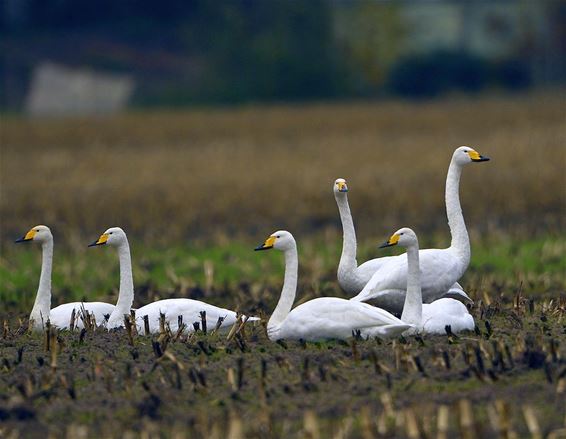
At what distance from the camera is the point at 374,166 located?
24.7 metres

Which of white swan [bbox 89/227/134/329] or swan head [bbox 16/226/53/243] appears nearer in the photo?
white swan [bbox 89/227/134/329]

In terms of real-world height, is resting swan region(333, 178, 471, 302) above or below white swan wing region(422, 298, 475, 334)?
above

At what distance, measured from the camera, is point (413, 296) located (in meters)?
9.30

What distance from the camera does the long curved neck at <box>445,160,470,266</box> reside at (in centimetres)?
1031

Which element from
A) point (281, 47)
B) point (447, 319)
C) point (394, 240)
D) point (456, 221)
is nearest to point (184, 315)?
point (394, 240)

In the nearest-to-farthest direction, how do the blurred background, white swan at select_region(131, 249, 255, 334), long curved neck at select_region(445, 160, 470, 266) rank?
1. white swan at select_region(131, 249, 255, 334)
2. long curved neck at select_region(445, 160, 470, 266)
3. the blurred background

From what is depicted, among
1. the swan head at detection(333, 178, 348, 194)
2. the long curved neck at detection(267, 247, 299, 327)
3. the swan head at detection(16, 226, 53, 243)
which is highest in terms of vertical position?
the swan head at detection(333, 178, 348, 194)

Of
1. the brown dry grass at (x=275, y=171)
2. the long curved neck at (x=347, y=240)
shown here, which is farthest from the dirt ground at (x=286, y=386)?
the brown dry grass at (x=275, y=171)

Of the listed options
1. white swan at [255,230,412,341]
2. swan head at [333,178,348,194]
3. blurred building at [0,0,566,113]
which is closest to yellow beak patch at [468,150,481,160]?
swan head at [333,178,348,194]

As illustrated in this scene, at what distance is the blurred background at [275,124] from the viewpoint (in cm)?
1956

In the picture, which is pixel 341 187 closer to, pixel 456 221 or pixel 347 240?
pixel 347 240

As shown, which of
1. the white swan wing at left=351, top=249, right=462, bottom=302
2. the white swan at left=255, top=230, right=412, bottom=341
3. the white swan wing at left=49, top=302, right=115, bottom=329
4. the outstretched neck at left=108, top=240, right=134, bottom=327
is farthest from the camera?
the white swan wing at left=49, top=302, right=115, bottom=329

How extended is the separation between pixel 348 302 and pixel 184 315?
4.63 ft

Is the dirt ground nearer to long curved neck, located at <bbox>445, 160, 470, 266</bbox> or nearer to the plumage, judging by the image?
the plumage
